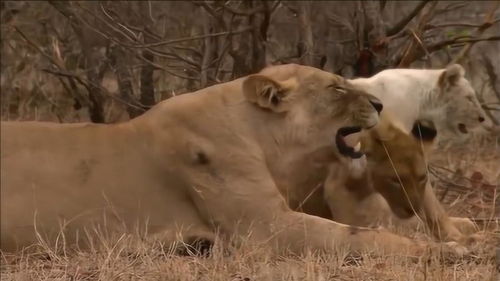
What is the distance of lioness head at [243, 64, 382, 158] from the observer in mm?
3518

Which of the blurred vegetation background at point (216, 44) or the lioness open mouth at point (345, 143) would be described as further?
the blurred vegetation background at point (216, 44)

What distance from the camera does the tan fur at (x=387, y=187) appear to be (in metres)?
3.59

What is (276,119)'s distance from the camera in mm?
3500

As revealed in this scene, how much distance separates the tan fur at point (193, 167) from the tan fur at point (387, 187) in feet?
0.48

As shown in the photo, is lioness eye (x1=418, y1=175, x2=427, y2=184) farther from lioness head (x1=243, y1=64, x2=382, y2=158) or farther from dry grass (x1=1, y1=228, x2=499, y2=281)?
dry grass (x1=1, y1=228, x2=499, y2=281)

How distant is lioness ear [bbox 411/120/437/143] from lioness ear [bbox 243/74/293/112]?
2.16ft

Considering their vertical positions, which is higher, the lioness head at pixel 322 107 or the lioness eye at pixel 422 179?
the lioness head at pixel 322 107

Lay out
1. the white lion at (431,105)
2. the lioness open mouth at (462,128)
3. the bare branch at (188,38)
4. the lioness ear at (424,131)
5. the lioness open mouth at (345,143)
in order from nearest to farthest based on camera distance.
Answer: the lioness open mouth at (345,143), the white lion at (431,105), the lioness ear at (424,131), the lioness open mouth at (462,128), the bare branch at (188,38)

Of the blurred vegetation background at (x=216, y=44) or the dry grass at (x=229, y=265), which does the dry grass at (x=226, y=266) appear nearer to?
the dry grass at (x=229, y=265)

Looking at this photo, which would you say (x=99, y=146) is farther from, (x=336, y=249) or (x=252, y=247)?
(x=336, y=249)

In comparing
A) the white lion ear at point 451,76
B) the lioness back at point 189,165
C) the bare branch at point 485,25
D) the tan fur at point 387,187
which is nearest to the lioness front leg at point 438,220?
the tan fur at point 387,187

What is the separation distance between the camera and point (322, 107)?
3.55 meters

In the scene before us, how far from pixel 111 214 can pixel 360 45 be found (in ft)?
6.41

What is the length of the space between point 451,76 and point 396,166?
55 centimetres
